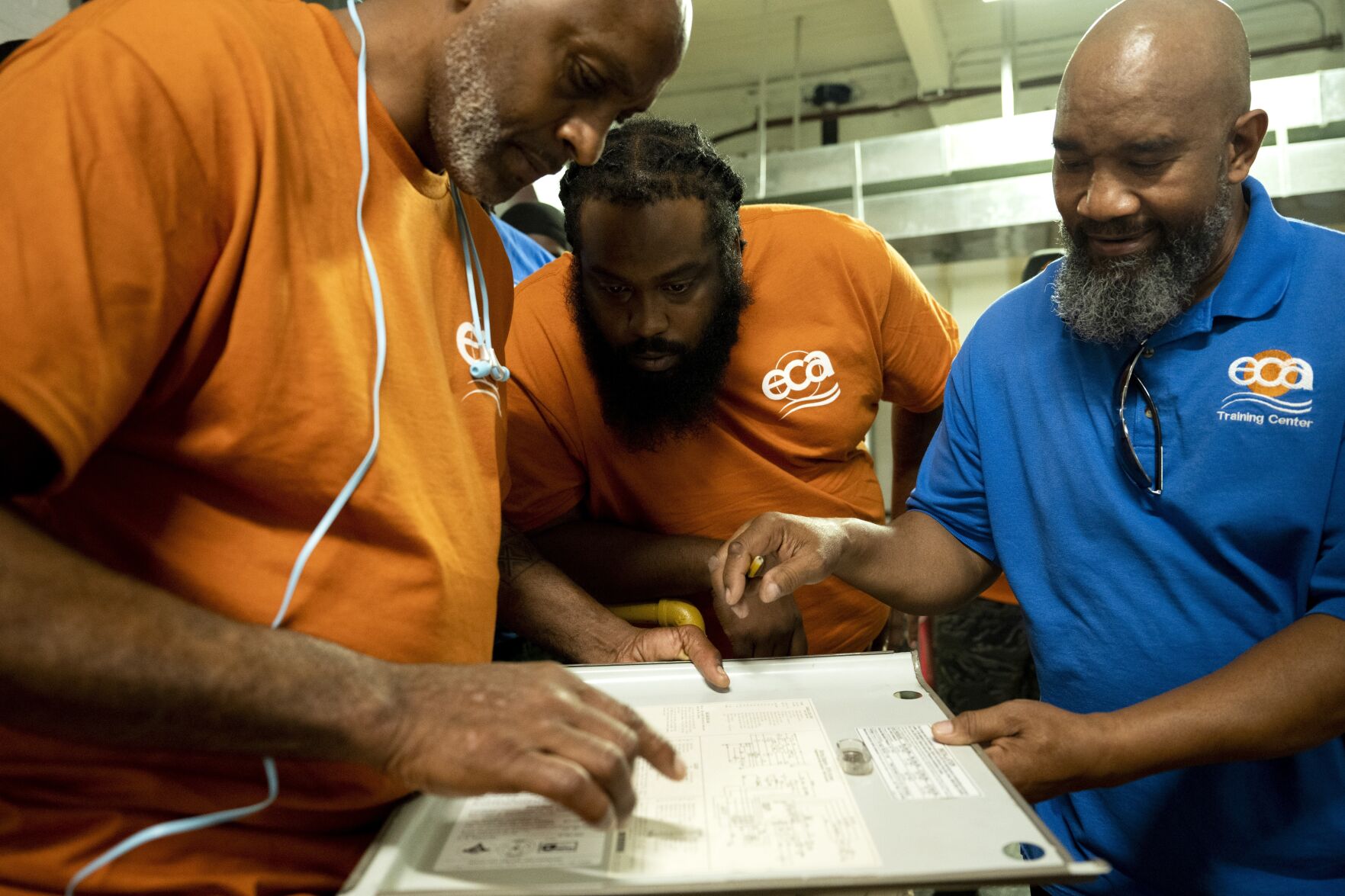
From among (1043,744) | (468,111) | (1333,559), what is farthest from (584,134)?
(1333,559)

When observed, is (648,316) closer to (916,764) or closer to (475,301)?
(475,301)

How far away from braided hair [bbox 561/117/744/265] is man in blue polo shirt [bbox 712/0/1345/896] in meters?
0.67

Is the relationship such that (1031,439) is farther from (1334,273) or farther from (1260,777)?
(1260,777)

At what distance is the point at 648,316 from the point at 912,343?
632 mm

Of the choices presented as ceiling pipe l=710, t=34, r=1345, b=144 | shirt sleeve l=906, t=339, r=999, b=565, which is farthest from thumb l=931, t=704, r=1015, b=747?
ceiling pipe l=710, t=34, r=1345, b=144

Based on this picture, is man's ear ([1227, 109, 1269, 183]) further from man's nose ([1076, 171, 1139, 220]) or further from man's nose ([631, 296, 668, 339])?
man's nose ([631, 296, 668, 339])

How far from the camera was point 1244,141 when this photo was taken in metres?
1.20

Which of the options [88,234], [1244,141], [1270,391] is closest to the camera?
[88,234]

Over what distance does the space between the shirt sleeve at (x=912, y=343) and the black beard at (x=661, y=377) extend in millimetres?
366

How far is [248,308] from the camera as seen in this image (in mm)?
758

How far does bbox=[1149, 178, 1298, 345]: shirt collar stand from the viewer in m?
1.12

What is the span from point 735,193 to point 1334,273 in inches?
42.1

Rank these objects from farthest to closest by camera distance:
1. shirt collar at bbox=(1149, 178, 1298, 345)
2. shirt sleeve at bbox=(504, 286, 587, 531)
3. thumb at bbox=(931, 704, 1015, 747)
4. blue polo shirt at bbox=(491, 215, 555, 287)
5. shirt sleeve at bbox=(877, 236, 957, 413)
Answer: blue polo shirt at bbox=(491, 215, 555, 287)
shirt sleeve at bbox=(877, 236, 957, 413)
shirt sleeve at bbox=(504, 286, 587, 531)
shirt collar at bbox=(1149, 178, 1298, 345)
thumb at bbox=(931, 704, 1015, 747)

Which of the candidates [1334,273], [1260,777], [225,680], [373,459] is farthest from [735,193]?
[225,680]
